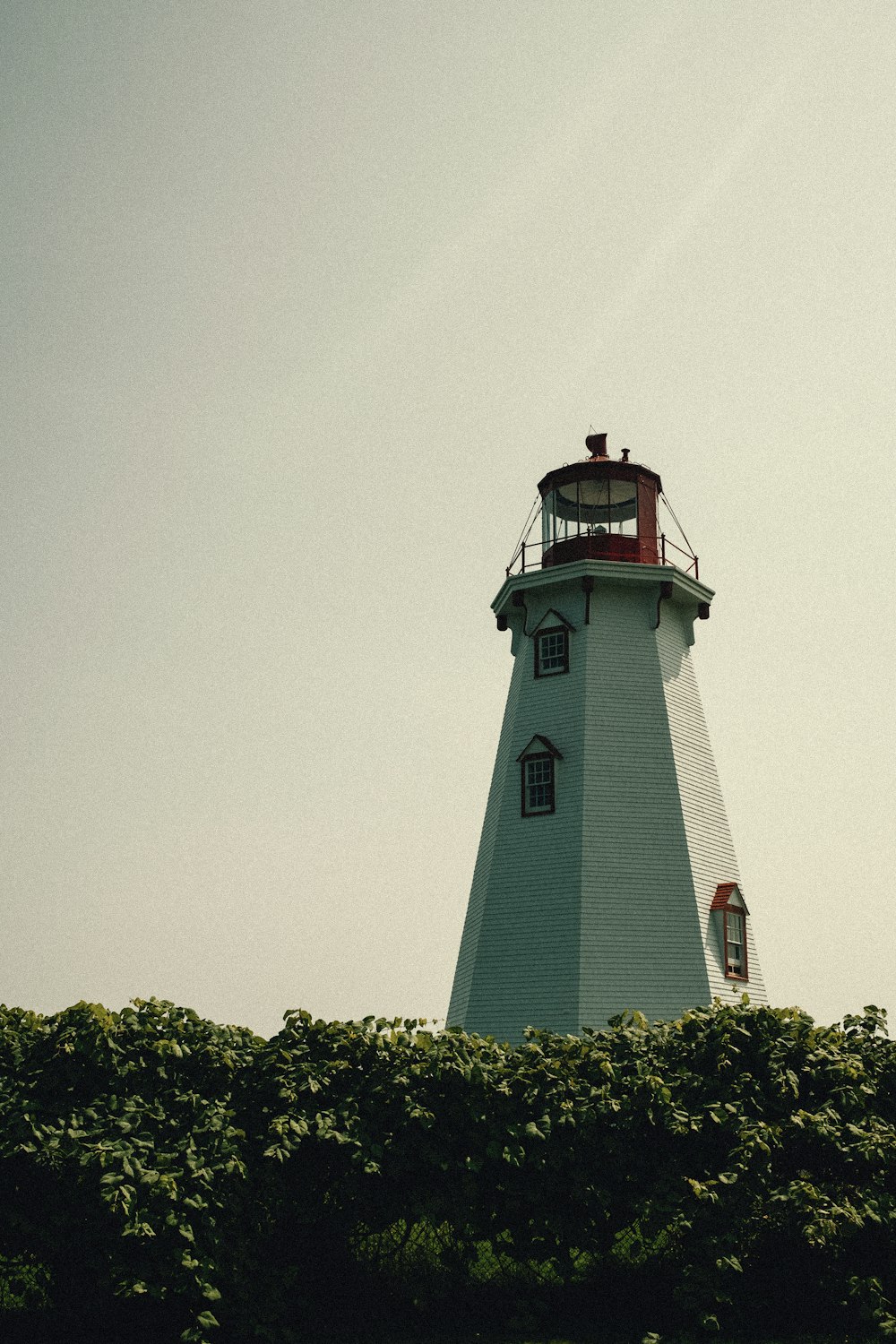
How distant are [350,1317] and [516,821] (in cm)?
1462

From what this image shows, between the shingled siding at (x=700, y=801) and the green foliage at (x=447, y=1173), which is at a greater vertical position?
the shingled siding at (x=700, y=801)

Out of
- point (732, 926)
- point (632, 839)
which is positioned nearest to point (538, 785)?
point (632, 839)

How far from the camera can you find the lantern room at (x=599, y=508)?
29.0 metres

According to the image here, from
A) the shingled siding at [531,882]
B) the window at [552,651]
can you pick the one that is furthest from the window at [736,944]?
the window at [552,651]

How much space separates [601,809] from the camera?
25.8m

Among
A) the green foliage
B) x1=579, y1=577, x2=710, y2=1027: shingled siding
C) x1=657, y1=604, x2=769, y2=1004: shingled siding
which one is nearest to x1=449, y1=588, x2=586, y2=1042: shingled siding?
x1=579, y1=577, x2=710, y2=1027: shingled siding

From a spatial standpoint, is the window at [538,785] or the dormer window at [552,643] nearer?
the window at [538,785]

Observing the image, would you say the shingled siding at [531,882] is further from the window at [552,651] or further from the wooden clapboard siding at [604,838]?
Result: the window at [552,651]

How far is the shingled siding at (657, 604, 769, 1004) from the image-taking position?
2538 centimetres

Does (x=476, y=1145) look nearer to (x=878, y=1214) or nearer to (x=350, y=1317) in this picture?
(x=350, y=1317)

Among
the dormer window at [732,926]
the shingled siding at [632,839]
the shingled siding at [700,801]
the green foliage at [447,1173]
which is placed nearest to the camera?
the green foliage at [447,1173]

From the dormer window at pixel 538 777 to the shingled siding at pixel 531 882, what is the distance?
0.15 metres

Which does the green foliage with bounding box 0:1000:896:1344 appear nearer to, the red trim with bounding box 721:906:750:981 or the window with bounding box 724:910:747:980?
the red trim with bounding box 721:906:750:981

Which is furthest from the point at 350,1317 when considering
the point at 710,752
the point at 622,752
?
the point at 710,752
